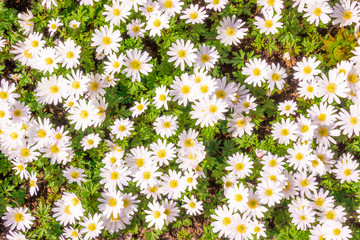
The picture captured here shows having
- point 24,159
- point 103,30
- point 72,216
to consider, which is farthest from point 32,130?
point 103,30

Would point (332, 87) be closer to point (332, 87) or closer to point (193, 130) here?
point (332, 87)

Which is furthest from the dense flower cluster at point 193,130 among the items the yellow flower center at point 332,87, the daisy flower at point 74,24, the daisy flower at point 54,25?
the daisy flower at point 74,24

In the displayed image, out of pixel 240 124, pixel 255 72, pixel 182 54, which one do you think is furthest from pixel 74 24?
Answer: pixel 240 124

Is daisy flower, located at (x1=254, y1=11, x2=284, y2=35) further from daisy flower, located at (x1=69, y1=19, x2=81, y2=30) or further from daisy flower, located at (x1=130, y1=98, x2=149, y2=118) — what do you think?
daisy flower, located at (x1=69, y1=19, x2=81, y2=30)

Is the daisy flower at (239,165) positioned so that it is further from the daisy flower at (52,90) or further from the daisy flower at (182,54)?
the daisy flower at (52,90)

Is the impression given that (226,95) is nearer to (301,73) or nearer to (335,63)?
(301,73)
